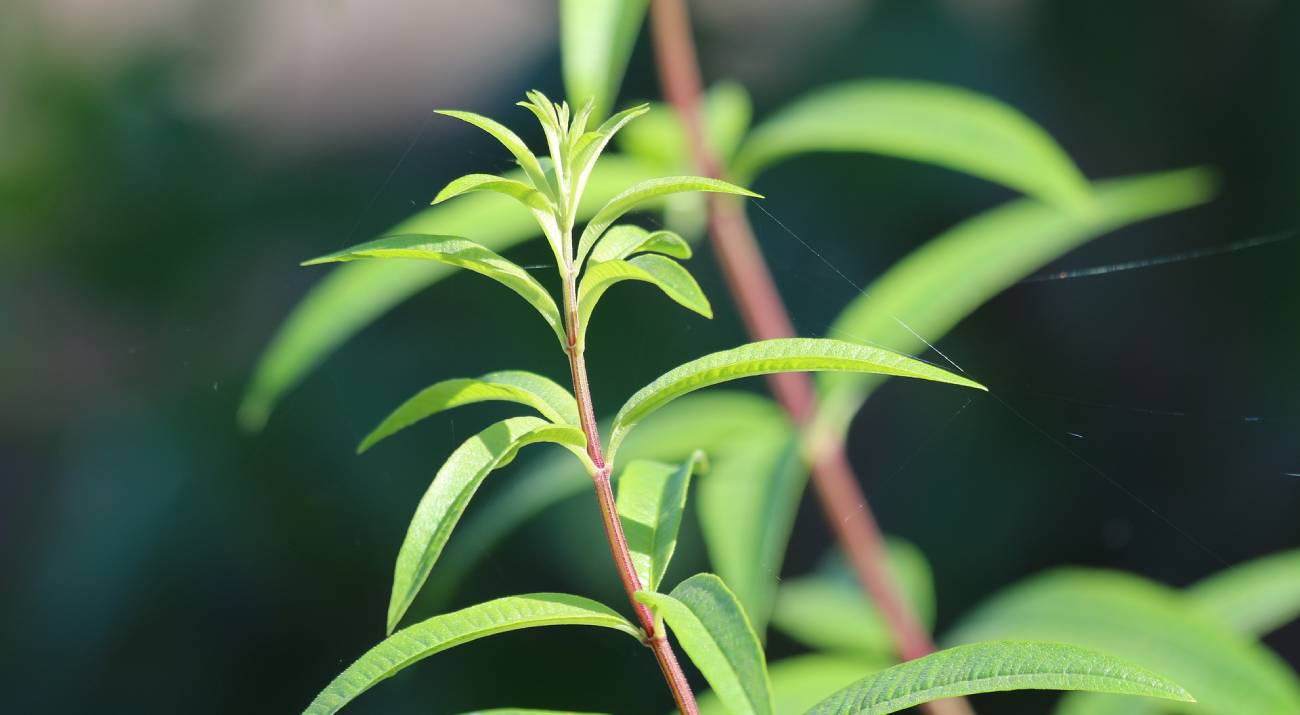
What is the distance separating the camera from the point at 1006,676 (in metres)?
0.28

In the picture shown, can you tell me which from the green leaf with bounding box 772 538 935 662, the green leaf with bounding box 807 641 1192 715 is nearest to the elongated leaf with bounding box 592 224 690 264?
the green leaf with bounding box 807 641 1192 715

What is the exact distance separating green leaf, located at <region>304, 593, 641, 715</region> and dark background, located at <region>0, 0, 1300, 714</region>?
32.4 inches

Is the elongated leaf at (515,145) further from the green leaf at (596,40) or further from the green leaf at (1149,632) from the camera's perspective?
the green leaf at (1149,632)

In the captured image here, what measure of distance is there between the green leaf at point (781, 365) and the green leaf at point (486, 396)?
0.02 meters

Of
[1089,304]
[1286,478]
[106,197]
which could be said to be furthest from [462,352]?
[1286,478]

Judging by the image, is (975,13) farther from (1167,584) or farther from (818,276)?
(1167,584)

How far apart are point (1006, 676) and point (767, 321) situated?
1.72 ft

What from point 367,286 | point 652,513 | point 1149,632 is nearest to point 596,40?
point 367,286

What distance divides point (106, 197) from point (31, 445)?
43 cm

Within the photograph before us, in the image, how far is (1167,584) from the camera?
142 centimetres

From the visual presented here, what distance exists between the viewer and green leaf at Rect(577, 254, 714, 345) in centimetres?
31

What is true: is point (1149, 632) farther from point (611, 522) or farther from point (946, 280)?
point (611, 522)

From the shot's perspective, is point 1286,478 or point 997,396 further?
point 1286,478

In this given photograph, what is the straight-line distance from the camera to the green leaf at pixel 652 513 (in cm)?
34
